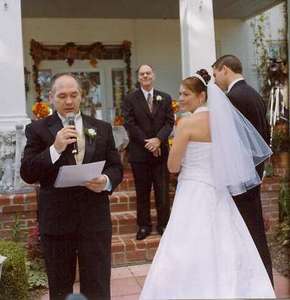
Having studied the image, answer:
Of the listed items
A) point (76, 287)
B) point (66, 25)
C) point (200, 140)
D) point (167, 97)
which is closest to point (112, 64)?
point (66, 25)

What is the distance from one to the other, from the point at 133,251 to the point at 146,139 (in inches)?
44.9

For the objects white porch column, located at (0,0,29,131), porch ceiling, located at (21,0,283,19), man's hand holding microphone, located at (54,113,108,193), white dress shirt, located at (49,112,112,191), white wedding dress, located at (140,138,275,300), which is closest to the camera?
man's hand holding microphone, located at (54,113,108,193)

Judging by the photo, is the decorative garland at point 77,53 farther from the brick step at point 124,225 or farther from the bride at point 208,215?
the bride at point 208,215

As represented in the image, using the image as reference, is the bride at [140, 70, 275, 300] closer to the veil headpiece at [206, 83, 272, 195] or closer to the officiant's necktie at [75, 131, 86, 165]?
the veil headpiece at [206, 83, 272, 195]

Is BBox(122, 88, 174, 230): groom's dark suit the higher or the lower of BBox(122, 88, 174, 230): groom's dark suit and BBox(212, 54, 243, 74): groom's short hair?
the lower

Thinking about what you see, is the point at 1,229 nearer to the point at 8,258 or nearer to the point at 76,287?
the point at 76,287

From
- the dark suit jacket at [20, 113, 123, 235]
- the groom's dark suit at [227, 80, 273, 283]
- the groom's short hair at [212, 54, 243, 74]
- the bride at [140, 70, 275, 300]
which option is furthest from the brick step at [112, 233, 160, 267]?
the dark suit jacket at [20, 113, 123, 235]

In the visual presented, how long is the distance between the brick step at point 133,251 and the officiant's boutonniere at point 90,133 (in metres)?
2.38

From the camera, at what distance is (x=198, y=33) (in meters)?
6.30

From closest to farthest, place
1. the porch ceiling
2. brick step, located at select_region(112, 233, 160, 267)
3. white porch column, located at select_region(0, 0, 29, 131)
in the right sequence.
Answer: brick step, located at select_region(112, 233, 160, 267), white porch column, located at select_region(0, 0, 29, 131), the porch ceiling

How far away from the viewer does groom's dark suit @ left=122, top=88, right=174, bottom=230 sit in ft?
16.1

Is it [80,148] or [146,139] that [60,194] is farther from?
[146,139]

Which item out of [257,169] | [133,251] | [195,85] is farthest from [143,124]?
[195,85]

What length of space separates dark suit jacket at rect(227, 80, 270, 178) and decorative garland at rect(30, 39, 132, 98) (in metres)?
6.39
